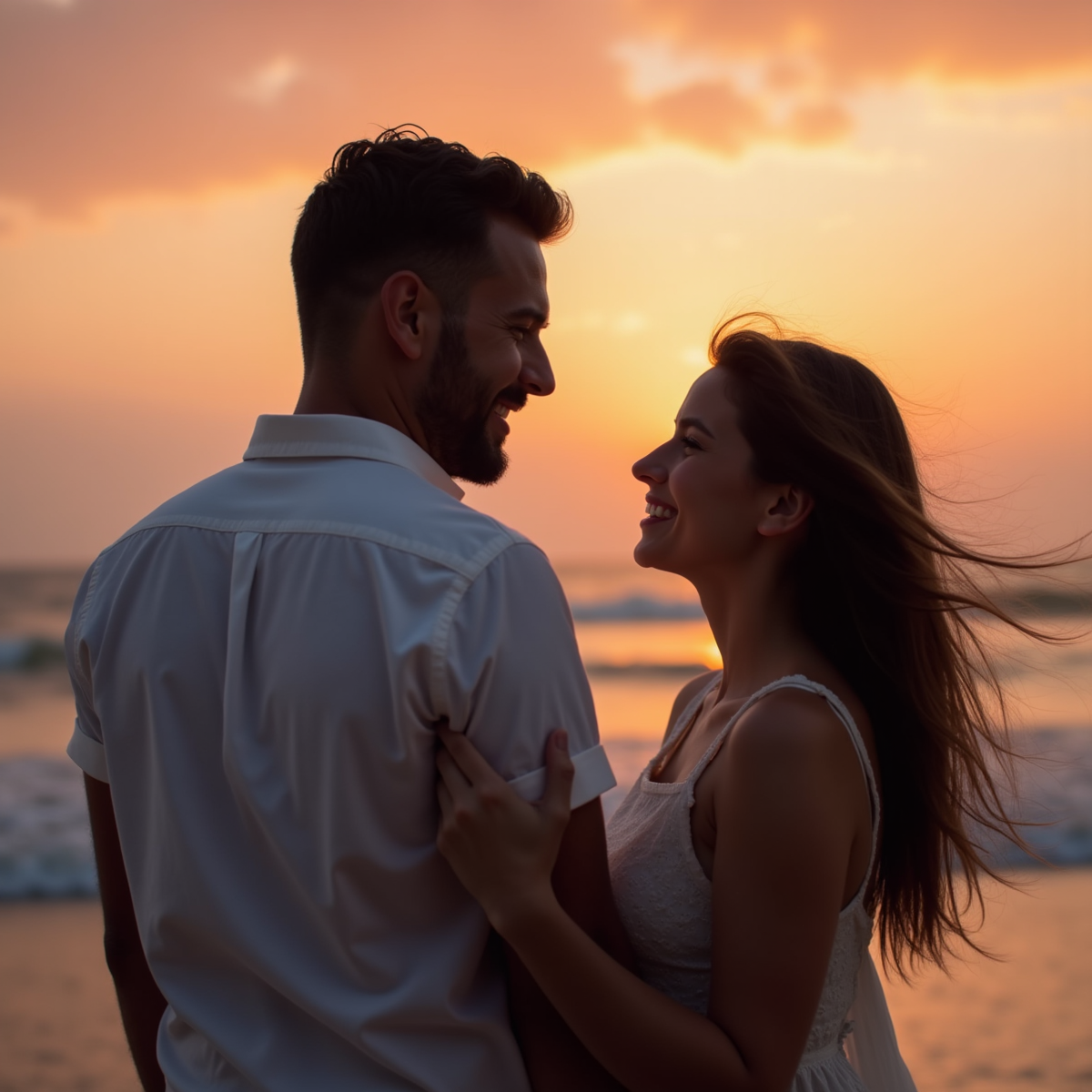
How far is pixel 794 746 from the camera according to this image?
196 centimetres

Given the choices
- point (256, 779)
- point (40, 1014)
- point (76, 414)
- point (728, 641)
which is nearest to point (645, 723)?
point (76, 414)

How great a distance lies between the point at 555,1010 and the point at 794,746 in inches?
24.2

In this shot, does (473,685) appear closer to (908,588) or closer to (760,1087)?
(760,1087)

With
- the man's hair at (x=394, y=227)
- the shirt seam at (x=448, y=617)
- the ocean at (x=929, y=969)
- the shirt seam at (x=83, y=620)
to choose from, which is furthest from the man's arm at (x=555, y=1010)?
the ocean at (x=929, y=969)

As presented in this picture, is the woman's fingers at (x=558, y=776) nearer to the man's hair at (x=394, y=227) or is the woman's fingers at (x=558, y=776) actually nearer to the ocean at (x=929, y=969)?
the man's hair at (x=394, y=227)

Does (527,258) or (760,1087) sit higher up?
(527,258)

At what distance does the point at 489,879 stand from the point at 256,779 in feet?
1.25

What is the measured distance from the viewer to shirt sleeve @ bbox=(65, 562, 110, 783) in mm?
1882

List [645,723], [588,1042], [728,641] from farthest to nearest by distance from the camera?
[645,723], [728,641], [588,1042]

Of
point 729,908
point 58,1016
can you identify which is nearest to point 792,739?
point 729,908

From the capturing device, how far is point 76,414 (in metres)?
15.1

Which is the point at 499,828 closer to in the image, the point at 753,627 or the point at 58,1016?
the point at 753,627

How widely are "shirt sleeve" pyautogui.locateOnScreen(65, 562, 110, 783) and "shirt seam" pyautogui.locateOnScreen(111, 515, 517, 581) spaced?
19 centimetres

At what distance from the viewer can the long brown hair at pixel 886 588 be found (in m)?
2.29
